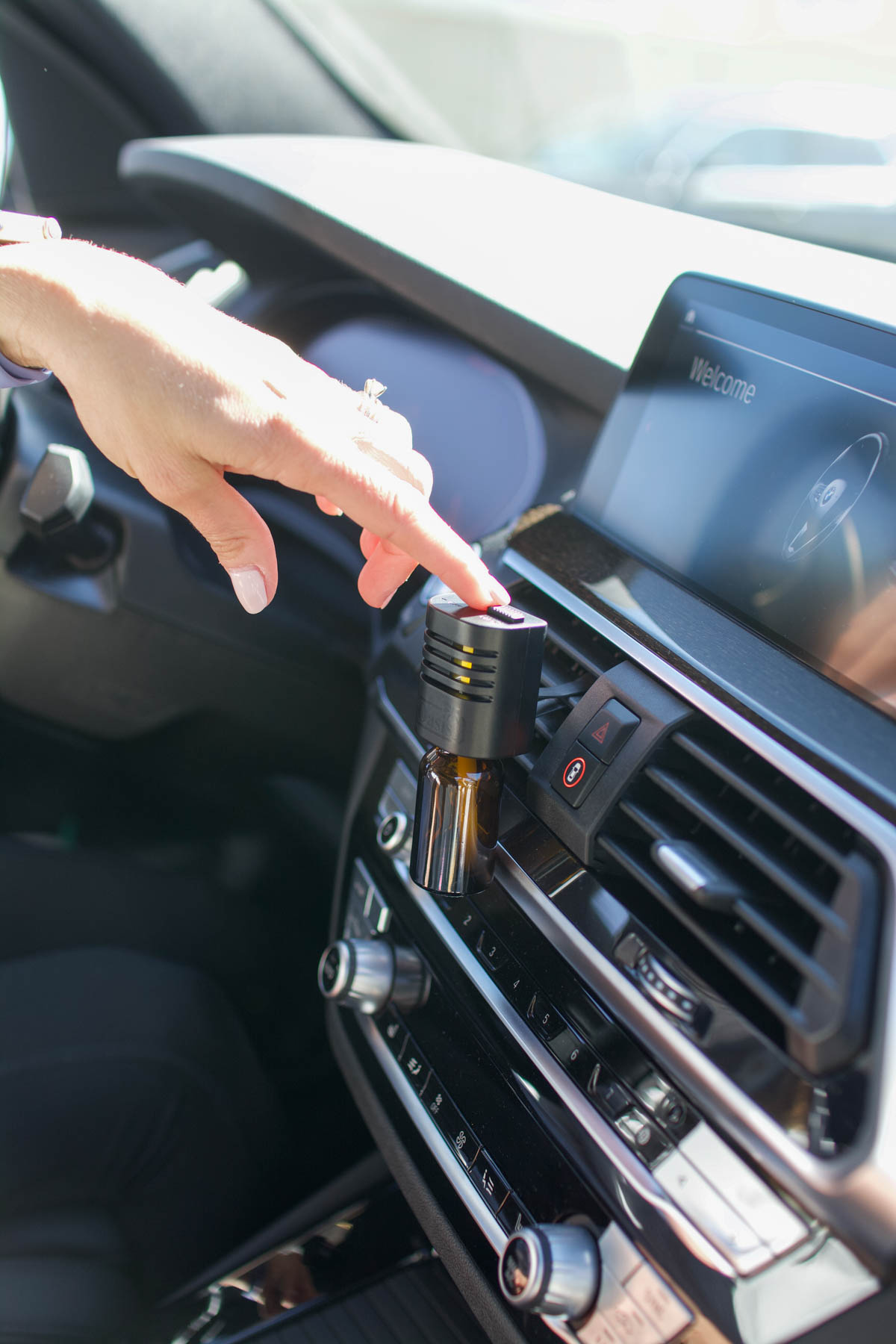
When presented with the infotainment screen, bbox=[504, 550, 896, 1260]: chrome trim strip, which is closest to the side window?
the infotainment screen

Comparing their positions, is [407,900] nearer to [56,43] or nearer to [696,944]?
[696,944]

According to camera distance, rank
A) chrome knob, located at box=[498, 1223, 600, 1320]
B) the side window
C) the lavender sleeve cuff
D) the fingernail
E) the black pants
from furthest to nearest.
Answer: the side window → the black pants → the lavender sleeve cuff → the fingernail → chrome knob, located at box=[498, 1223, 600, 1320]

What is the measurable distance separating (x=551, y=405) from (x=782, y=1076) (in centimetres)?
82

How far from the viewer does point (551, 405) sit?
1.15 metres

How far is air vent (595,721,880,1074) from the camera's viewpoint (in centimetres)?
53

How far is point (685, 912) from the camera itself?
62 cm

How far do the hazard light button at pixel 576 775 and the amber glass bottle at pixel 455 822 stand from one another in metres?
0.05

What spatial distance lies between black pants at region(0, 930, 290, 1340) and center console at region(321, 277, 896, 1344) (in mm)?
204

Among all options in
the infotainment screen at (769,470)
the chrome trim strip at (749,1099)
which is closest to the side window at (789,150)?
the infotainment screen at (769,470)

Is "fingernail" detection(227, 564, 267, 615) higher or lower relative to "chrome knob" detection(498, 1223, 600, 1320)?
higher

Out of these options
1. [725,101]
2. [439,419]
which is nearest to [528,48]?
[725,101]

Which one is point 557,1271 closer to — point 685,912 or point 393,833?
point 685,912

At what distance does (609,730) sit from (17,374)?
58cm

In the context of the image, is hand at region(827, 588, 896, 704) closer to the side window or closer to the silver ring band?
the silver ring band
